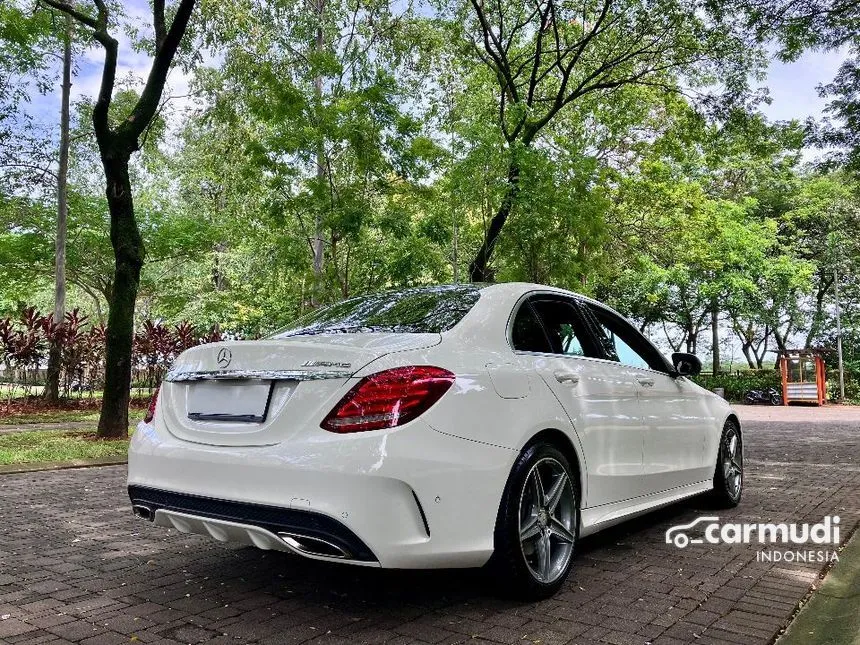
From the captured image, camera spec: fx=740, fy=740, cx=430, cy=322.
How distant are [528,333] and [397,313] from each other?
72cm

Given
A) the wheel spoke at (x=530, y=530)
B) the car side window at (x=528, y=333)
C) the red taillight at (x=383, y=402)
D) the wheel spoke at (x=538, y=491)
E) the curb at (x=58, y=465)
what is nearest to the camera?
the red taillight at (x=383, y=402)

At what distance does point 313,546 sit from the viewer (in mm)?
3021

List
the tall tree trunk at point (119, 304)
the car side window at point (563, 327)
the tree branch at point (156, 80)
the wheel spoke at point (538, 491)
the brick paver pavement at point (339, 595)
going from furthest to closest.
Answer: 1. the tree branch at point (156, 80)
2. the tall tree trunk at point (119, 304)
3. the car side window at point (563, 327)
4. the wheel spoke at point (538, 491)
5. the brick paver pavement at point (339, 595)

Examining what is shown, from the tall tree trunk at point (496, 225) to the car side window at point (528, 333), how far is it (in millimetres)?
8702

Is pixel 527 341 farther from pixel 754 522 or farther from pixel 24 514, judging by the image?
pixel 24 514

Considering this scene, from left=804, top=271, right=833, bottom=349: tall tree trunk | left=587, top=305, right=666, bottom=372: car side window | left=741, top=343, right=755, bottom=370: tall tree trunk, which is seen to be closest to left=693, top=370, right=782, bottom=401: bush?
left=804, top=271, right=833, bottom=349: tall tree trunk

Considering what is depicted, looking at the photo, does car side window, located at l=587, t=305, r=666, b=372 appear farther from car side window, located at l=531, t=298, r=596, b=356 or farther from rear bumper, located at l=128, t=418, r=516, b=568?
rear bumper, located at l=128, t=418, r=516, b=568

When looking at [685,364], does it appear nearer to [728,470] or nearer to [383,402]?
[728,470]

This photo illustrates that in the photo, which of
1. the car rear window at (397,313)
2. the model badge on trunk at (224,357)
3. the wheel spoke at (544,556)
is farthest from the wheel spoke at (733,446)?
the model badge on trunk at (224,357)

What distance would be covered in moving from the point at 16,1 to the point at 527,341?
44.9ft

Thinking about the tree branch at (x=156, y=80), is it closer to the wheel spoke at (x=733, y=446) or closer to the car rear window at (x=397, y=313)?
the car rear window at (x=397, y=313)

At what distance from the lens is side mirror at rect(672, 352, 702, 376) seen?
537cm

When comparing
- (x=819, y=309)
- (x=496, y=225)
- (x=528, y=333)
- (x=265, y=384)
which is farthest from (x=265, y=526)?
(x=819, y=309)

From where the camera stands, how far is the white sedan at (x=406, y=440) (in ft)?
9.82
